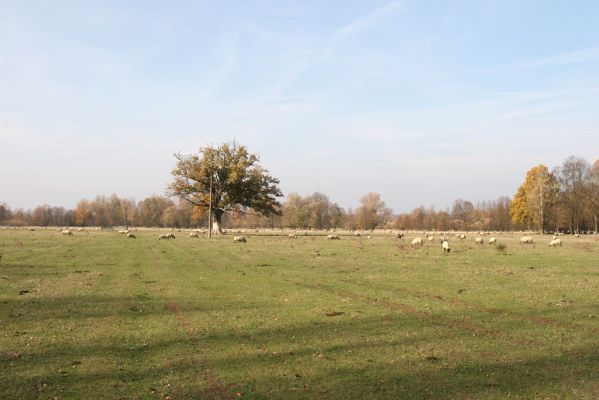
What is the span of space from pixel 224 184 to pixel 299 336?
62.2 m

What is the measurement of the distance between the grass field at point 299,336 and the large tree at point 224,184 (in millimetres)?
49102

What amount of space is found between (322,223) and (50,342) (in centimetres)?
13002

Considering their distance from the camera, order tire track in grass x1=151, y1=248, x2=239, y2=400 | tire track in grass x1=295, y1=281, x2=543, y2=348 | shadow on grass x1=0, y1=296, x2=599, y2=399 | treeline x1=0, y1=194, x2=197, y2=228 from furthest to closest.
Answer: treeline x1=0, y1=194, x2=197, y2=228, tire track in grass x1=295, y1=281, x2=543, y2=348, shadow on grass x1=0, y1=296, x2=599, y2=399, tire track in grass x1=151, y1=248, x2=239, y2=400

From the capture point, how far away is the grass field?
7.21 meters

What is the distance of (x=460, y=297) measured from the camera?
15.3 m

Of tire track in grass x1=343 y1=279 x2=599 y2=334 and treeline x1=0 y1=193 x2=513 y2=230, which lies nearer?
tire track in grass x1=343 y1=279 x2=599 y2=334

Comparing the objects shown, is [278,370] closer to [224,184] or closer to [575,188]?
[224,184]

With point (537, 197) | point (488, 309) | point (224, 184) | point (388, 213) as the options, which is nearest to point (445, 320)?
point (488, 309)

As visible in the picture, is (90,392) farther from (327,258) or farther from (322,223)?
(322,223)

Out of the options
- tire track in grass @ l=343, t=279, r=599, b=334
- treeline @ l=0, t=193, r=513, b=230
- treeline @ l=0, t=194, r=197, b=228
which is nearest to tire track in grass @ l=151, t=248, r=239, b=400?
tire track in grass @ l=343, t=279, r=599, b=334

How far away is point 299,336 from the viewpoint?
1030 centimetres

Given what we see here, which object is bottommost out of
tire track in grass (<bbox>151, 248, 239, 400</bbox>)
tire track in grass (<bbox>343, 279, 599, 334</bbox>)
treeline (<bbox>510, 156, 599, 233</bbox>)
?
tire track in grass (<bbox>343, 279, 599, 334</bbox>)

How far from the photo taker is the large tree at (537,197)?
87750mm

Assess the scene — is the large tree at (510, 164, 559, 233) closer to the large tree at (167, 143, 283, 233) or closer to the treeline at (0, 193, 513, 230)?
the treeline at (0, 193, 513, 230)
